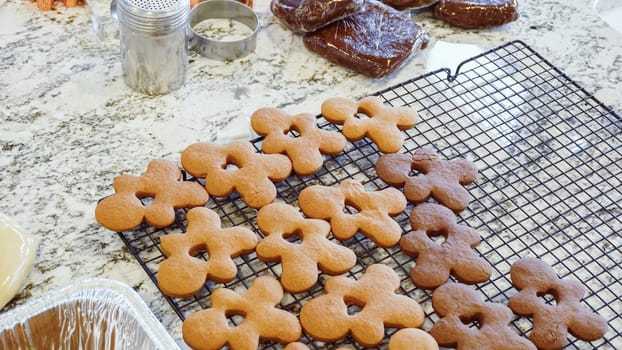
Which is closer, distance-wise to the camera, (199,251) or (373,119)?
(199,251)

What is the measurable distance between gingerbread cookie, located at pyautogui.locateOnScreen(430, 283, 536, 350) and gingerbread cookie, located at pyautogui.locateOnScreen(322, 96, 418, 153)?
0.96 ft

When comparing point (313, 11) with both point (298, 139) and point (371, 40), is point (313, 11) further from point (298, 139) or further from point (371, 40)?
point (298, 139)

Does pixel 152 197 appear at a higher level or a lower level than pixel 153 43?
lower

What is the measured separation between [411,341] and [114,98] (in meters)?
0.69

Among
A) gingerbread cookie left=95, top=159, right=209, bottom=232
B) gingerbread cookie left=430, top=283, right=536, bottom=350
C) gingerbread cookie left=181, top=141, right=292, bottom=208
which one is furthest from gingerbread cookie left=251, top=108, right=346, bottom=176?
gingerbread cookie left=430, top=283, right=536, bottom=350

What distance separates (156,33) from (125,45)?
2.9 inches

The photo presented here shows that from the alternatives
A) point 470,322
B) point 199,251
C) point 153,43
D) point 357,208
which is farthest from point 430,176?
point 153,43

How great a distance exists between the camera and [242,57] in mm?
1515

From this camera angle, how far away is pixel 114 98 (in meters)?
1.40

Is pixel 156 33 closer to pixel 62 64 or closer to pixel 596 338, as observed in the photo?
pixel 62 64

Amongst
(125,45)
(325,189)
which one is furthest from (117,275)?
(125,45)

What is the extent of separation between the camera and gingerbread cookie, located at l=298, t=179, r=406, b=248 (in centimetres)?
116

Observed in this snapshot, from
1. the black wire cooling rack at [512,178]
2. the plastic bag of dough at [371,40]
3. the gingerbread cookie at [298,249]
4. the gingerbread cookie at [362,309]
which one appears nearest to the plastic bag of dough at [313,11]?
the plastic bag of dough at [371,40]

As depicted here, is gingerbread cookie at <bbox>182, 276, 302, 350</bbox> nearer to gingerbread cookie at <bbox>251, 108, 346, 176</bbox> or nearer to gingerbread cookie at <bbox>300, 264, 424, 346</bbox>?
gingerbread cookie at <bbox>300, 264, 424, 346</bbox>
